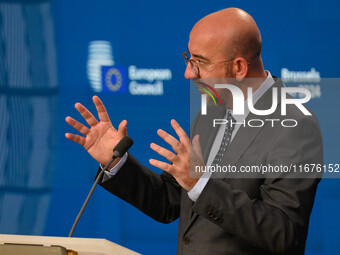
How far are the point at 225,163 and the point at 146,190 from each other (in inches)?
16.0

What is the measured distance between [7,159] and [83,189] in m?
0.62

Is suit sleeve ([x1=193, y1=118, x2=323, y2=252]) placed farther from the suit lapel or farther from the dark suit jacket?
the suit lapel

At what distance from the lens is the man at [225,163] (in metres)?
1.73

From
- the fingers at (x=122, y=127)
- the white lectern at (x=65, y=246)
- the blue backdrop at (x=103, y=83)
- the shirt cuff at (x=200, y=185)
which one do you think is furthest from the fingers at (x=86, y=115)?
the blue backdrop at (x=103, y=83)

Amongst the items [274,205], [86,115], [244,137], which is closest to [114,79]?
[86,115]

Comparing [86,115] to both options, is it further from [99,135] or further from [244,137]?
[244,137]

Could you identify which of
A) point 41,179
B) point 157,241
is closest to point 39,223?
point 41,179

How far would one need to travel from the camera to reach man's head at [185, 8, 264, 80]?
2.10m

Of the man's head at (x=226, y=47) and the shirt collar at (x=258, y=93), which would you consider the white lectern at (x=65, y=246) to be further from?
the man's head at (x=226, y=47)

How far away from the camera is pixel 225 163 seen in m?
1.93

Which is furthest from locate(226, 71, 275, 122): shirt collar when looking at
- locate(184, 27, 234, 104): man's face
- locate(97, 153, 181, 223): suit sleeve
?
locate(97, 153, 181, 223): suit sleeve

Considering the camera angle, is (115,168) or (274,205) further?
(115,168)

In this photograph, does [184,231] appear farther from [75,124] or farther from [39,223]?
[39,223]

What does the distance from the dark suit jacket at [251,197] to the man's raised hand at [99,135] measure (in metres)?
0.11
